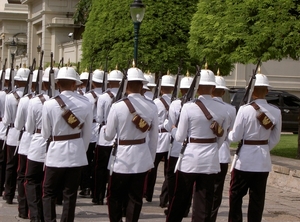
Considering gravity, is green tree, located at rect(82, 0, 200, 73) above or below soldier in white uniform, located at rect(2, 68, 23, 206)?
above

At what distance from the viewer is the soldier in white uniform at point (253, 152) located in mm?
9227

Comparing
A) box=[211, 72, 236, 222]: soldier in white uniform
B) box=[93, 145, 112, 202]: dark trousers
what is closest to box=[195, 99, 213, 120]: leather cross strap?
box=[211, 72, 236, 222]: soldier in white uniform

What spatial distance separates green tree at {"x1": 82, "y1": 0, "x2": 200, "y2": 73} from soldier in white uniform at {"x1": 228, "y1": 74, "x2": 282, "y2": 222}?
46.0 ft

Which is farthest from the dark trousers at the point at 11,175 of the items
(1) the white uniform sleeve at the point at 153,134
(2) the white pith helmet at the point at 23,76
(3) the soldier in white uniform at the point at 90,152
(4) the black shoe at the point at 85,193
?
(1) the white uniform sleeve at the point at 153,134

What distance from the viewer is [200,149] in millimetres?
8664

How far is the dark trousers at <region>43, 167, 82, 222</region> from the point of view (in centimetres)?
877

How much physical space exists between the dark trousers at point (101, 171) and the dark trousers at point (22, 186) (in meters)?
1.52

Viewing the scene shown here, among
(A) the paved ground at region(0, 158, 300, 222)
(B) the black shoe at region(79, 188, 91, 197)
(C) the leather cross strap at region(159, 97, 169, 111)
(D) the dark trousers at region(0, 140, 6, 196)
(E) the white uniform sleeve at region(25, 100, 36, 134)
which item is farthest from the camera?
(B) the black shoe at region(79, 188, 91, 197)

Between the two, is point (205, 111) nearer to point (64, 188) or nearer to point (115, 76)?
point (64, 188)

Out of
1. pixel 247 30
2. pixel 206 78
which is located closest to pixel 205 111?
pixel 206 78

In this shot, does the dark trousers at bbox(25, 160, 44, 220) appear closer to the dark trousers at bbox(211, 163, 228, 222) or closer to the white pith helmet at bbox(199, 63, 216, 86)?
the dark trousers at bbox(211, 163, 228, 222)

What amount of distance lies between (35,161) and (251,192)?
2712mm

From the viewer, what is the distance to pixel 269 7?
1616 centimetres

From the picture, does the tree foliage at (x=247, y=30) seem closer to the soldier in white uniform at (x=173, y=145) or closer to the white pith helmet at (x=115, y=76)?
the white pith helmet at (x=115, y=76)
